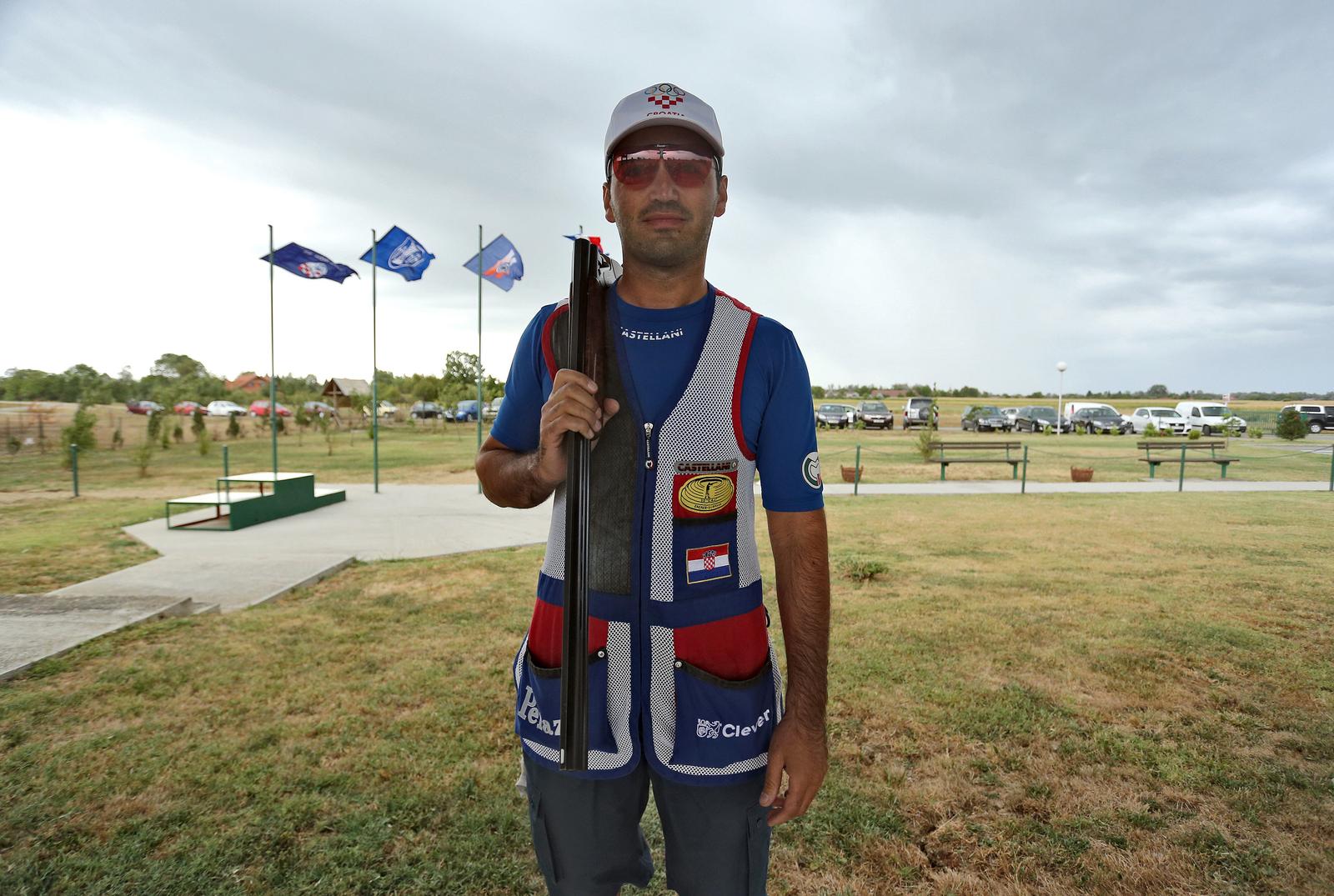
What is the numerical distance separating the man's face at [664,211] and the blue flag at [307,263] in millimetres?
15771

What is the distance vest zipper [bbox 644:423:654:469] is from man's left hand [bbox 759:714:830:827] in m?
0.67

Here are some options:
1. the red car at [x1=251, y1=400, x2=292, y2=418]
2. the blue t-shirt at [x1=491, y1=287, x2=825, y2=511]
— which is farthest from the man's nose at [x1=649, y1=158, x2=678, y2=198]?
the red car at [x1=251, y1=400, x2=292, y2=418]

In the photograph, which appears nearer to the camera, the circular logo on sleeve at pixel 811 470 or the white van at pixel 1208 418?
the circular logo on sleeve at pixel 811 470

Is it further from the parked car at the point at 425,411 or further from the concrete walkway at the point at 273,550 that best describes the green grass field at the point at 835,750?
the parked car at the point at 425,411

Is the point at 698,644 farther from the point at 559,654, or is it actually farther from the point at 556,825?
the point at 556,825

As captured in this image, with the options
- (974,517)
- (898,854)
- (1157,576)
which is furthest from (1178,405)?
(898,854)

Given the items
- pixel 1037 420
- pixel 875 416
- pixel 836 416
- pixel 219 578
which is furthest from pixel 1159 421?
pixel 219 578

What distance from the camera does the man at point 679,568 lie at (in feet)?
5.29

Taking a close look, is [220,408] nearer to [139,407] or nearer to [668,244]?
[139,407]

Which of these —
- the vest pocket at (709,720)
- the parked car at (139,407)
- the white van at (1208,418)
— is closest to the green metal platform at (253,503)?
the vest pocket at (709,720)

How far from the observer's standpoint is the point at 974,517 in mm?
12102

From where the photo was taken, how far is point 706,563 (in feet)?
5.34

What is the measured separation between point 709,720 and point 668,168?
1.26 m

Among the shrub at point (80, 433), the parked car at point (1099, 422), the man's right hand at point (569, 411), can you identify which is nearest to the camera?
the man's right hand at point (569, 411)
